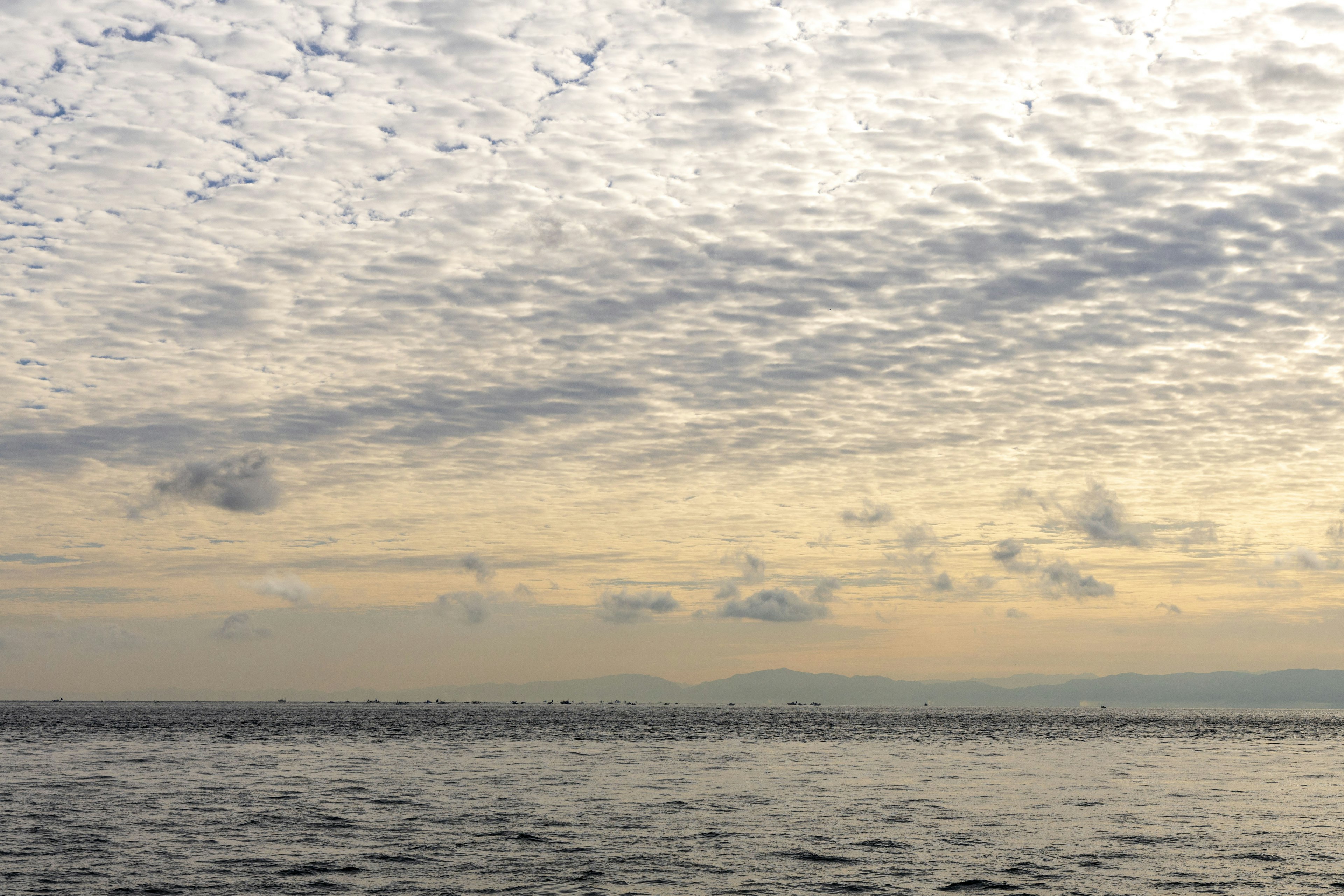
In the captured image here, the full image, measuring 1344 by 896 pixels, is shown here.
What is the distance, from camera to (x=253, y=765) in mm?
91250

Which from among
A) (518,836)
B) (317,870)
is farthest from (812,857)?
(317,870)

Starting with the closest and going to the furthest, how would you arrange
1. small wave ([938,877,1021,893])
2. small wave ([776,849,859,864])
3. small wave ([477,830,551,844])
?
small wave ([938,877,1021,893]) < small wave ([776,849,859,864]) < small wave ([477,830,551,844])

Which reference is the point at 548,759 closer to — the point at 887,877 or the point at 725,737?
the point at 725,737

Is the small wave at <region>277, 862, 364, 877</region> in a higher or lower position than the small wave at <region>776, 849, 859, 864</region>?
lower

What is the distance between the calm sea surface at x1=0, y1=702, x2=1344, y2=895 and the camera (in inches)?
1544

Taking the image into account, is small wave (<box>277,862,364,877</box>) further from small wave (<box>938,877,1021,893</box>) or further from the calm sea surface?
small wave (<box>938,877,1021,893</box>)

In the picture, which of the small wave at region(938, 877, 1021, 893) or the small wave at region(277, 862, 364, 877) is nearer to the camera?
the small wave at region(938, 877, 1021, 893)

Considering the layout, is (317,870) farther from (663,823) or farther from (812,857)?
(812,857)

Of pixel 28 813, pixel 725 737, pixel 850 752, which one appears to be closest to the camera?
pixel 28 813

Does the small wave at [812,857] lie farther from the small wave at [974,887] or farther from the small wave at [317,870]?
the small wave at [317,870]

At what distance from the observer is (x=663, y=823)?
53656 millimetres

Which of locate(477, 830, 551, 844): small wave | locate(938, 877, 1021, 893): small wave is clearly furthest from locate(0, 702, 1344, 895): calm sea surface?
locate(477, 830, 551, 844): small wave

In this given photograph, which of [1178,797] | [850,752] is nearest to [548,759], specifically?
[850,752]

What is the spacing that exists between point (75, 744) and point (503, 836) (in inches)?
3721
